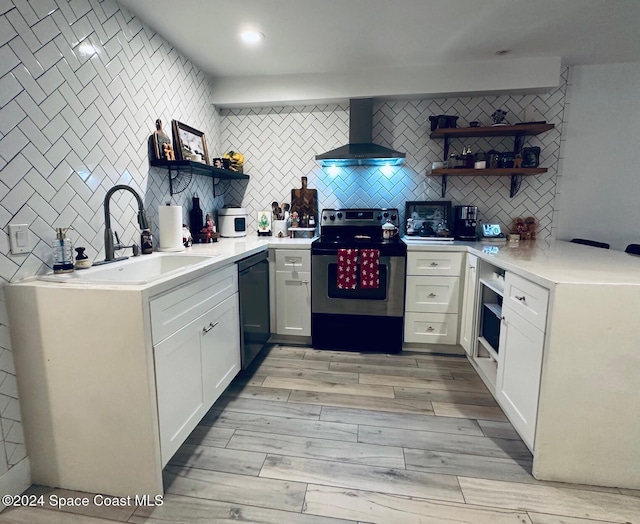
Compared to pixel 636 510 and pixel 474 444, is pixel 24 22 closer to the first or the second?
pixel 474 444

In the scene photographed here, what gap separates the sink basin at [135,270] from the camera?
1399mm

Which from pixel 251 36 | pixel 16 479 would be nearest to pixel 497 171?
pixel 251 36

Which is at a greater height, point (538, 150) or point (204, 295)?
point (538, 150)

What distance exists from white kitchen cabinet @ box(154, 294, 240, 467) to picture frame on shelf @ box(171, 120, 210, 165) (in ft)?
3.77

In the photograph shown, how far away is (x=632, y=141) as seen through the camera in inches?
114

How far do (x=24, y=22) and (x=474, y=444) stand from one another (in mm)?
2801

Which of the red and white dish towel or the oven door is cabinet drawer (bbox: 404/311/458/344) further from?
the red and white dish towel

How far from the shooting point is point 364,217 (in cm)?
312

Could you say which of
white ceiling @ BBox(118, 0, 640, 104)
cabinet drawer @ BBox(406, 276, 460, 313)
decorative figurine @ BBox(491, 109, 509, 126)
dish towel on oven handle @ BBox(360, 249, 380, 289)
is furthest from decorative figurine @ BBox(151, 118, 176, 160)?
decorative figurine @ BBox(491, 109, 509, 126)

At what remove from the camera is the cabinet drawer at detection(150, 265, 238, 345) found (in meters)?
1.36

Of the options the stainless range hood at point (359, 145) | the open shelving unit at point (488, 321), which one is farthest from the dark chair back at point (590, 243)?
the stainless range hood at point (359, 145)

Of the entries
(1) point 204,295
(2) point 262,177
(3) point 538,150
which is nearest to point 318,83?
(2) point 262,177

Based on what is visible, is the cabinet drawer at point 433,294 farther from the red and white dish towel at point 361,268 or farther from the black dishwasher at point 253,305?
the black dishwasher at point 253,305

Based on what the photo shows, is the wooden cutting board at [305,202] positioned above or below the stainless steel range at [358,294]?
above
